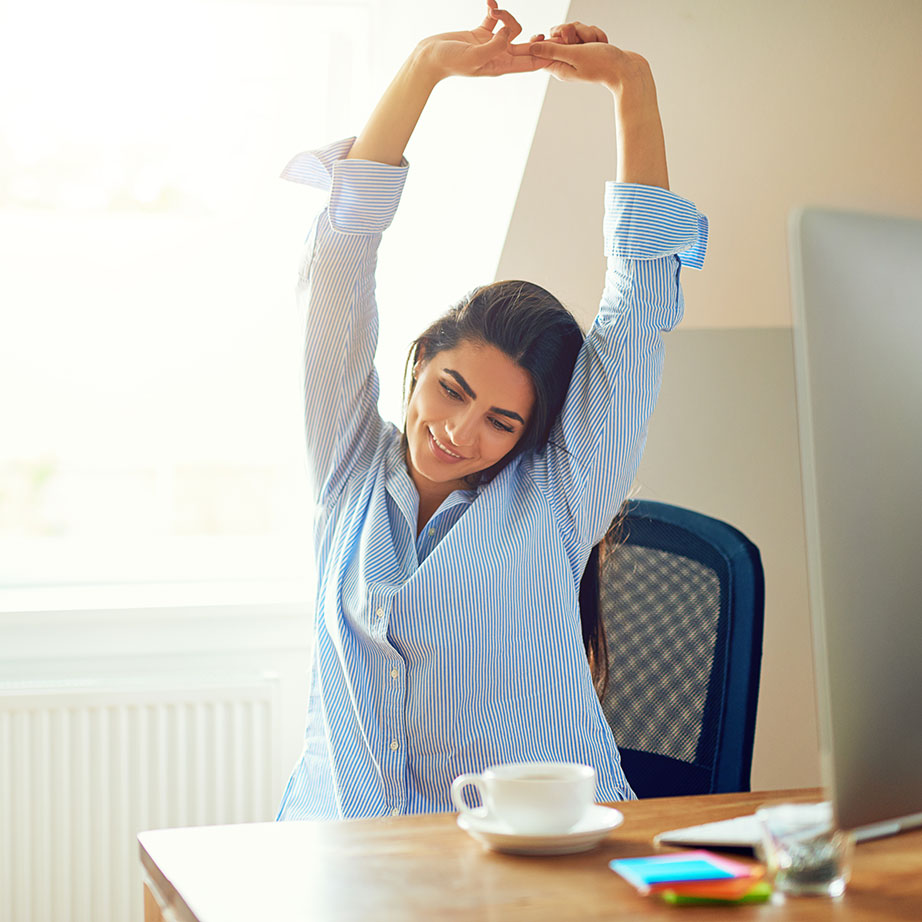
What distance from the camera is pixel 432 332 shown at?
57.1 inches

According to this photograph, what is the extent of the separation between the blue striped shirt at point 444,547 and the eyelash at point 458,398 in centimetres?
6

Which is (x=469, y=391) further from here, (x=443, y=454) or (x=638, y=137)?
A: (x=638, y=137)

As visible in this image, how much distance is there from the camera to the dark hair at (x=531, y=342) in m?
1.38

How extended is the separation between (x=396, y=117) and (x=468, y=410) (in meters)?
0.38

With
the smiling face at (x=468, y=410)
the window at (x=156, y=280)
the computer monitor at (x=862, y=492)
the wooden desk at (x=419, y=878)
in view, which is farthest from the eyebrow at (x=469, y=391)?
the window at (x=156, y=280)

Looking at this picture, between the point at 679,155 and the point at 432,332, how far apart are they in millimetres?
707

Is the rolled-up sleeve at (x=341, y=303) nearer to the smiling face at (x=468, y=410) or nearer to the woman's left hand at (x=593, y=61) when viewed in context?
the smiling face at (x=468, y=410)

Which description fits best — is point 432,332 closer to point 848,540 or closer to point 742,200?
point 742,200

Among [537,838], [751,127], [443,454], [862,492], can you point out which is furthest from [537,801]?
[751,127]

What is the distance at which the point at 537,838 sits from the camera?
31.1 inches

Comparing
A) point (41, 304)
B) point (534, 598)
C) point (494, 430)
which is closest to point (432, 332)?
point (494, 430)

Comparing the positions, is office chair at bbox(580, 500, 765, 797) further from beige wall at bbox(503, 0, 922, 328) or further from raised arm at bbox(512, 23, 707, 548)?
beige wall at bbox(503, 0, 922, 328)

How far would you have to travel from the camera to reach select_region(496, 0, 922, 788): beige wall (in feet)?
5.82

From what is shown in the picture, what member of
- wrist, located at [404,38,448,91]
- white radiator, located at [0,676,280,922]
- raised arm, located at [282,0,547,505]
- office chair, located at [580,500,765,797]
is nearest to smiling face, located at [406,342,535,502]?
raised arm, located at [282,0,547,505]
